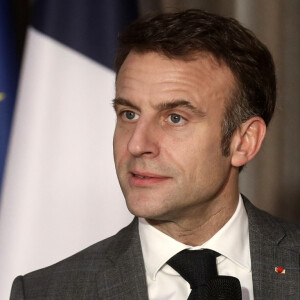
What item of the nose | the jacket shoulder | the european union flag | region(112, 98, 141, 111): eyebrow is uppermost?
the european union flag

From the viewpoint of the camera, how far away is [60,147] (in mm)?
2902

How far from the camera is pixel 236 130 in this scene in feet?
7.22

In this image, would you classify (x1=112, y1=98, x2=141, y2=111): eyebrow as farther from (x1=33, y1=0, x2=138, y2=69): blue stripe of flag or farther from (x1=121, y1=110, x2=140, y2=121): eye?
(x1=33, y1=0, x2=138, y2=69): blue stripe of flag

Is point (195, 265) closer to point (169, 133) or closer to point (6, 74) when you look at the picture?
point (169, 133)

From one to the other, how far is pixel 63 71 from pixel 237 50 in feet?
3.18

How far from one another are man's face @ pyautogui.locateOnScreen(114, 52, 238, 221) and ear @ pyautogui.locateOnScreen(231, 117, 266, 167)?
62mm

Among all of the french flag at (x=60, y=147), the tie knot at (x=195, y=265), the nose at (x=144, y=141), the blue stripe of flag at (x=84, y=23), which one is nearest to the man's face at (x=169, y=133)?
the nose at (x=144, y=141)

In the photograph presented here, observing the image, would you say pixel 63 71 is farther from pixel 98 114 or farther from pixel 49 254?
pixel 49 254

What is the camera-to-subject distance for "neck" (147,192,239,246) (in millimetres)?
2152

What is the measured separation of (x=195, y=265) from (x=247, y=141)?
0.43 meters

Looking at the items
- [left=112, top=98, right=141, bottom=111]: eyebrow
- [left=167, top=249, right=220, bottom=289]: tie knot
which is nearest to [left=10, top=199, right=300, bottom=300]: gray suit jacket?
[left=167, top=249, right=220, bottom=289]: tie knot

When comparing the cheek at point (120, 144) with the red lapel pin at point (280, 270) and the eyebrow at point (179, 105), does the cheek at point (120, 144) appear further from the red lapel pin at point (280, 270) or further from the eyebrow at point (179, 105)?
the red lapel pin at point (280, 270)

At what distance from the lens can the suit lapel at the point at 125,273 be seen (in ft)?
6.82

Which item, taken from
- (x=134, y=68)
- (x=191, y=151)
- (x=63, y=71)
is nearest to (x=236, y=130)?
(x=191, y=151)
